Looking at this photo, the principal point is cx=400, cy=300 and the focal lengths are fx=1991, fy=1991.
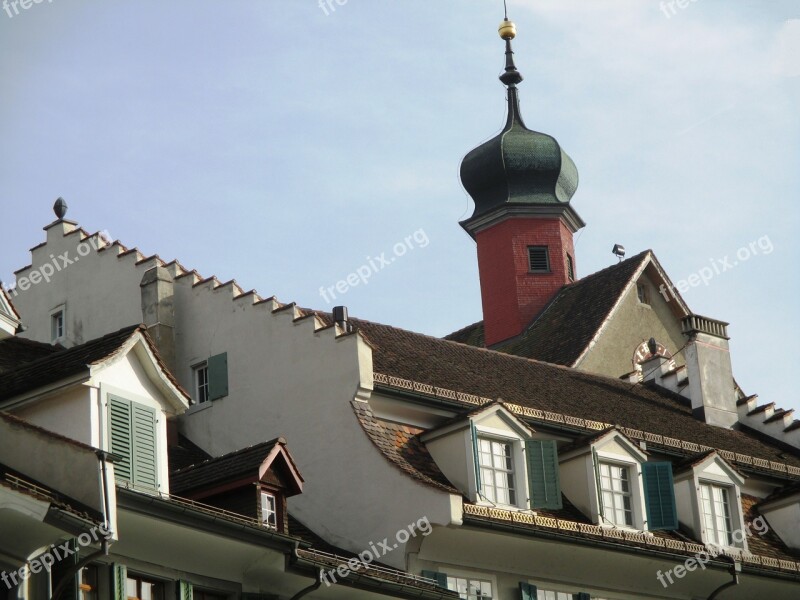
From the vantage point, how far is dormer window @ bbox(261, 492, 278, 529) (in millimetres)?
30781

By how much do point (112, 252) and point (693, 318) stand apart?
15.0m

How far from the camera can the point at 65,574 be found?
25453 millimetres

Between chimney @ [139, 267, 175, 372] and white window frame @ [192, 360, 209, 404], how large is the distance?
0.46 meters

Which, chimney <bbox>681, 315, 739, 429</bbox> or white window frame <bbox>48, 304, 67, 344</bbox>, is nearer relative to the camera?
white window frame <bbox>48, 304, 67, 344</bbox>

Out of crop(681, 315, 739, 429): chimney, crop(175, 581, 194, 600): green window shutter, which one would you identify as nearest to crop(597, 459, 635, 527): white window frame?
crop(681, 315, 739, 429): chimney

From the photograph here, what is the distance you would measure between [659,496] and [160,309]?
34.7ft

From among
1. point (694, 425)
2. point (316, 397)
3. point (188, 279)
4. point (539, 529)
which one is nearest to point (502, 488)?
point (539, 529)

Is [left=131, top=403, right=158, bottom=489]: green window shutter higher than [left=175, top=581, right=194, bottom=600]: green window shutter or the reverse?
higher

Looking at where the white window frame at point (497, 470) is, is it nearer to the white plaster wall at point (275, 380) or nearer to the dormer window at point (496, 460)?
the dormer window at point (496, 460)

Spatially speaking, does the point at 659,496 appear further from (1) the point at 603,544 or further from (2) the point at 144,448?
(2) the point at 144,448

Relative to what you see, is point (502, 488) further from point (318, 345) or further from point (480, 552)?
point (318, 345)

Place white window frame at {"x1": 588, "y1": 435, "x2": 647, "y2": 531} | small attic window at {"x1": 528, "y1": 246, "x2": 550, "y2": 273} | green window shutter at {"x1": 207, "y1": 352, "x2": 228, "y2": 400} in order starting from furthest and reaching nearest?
1. small attic window at {"x1": 528, "y1": 246, "x2": 550, "y2": 273}
2. green window shutter at {"x1": 207, "y1": 352, "x2": 228, "y2": 400}
3. white window frame at {"x1": 588, "y1": 435, "x2": 647, "y2": 531}

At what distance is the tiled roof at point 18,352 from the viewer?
33.6 meters

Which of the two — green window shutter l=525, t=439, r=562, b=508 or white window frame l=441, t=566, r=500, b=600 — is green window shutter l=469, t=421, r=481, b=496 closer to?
green window shutter l=525, t=439, r=562, b=508
